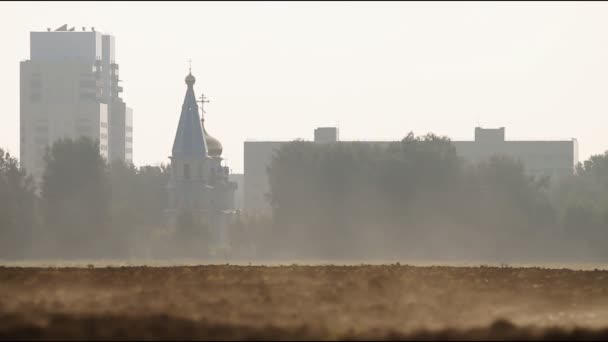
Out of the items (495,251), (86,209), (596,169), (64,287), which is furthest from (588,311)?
(596,169)

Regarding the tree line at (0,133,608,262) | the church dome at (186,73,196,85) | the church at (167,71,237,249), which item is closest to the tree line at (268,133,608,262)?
the tree line at (0,133,608,262)

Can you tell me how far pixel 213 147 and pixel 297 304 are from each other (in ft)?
457

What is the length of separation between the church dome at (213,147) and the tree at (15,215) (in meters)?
35.3

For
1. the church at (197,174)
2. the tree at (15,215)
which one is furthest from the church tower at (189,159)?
the tree at (15,215)

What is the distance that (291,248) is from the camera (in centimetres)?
12988

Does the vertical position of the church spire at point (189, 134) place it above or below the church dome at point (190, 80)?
below

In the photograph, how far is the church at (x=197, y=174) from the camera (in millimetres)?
157125

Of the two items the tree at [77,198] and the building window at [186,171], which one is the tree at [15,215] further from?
the building window at [186,171]

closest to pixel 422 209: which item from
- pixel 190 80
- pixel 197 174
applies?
pixel 197 174

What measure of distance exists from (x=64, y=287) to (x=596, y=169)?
140 m

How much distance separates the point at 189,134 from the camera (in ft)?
540

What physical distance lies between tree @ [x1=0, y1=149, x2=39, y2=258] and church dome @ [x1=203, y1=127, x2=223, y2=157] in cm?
3525

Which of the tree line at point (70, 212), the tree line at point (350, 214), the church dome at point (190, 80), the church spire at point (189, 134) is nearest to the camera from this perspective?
the tree line at point (70, 212)

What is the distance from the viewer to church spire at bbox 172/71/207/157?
16375cm
